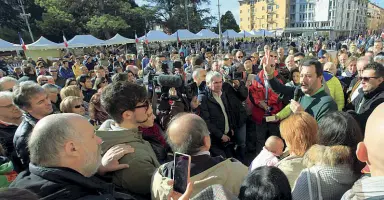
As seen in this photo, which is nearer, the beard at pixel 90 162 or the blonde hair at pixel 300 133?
the beard at pixel 90 162

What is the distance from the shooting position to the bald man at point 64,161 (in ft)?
4.07

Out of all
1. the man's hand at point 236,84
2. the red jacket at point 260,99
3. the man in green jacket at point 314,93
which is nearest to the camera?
the man in green jacket at point 314,93

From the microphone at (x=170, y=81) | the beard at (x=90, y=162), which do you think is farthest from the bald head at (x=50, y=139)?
A: the microphone at (x=170, y=81)

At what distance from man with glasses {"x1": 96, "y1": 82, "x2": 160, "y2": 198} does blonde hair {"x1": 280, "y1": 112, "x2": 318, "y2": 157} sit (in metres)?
0.99

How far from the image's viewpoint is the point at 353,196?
1092 mm

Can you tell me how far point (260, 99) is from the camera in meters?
4.40

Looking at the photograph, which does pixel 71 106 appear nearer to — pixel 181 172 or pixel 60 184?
pixel 60 184

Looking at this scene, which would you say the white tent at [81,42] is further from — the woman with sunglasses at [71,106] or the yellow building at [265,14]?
the yellow building at [265,14]

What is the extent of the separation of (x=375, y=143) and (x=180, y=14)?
49861 millimetres

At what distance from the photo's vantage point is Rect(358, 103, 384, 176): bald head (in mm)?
932

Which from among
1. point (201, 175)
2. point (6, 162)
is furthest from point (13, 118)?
point (201, 175)

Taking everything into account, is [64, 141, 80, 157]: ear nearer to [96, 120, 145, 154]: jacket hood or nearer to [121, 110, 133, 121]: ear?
[96, 120, 145, 154]: jacket hood

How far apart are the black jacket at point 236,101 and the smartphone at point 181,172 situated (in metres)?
2.74

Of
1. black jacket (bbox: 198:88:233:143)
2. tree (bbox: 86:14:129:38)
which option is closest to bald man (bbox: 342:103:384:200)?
black jacket (bbox: 198:88:233:143)
